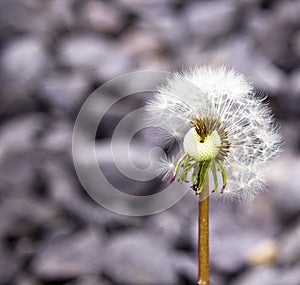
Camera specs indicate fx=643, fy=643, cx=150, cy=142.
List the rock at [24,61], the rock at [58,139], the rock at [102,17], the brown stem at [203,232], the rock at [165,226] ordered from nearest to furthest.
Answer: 1. the brown stem at [203,232]
2. the rock at [165,226]
3. the rock at [58,139]
4. the rock at [24,61]
5. the rock at [102,17]

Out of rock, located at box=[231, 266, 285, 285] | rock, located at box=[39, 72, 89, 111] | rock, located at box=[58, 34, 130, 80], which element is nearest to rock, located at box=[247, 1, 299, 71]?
rock, located at box=[58, 34, 130, 80]

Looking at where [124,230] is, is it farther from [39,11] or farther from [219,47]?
[39,11]

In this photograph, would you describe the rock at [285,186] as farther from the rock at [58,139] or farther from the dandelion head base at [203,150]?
the dandelion head base at [203,150]

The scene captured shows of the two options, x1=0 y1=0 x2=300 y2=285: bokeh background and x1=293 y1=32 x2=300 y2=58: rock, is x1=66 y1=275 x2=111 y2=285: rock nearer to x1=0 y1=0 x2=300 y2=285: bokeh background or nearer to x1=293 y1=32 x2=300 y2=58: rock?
x1=0 y1=0 x2=300 y2=285: bokeh background

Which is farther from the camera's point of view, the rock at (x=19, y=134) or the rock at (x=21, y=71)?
the rock at (x=21, y=71)

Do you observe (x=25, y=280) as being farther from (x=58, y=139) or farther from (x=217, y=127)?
(x=217, y=127)

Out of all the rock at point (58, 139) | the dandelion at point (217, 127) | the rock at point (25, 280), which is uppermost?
the rock at point (58, 139)

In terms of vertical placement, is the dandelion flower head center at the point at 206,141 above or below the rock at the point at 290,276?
below

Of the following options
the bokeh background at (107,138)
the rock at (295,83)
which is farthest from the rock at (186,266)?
the rock at (295,83)

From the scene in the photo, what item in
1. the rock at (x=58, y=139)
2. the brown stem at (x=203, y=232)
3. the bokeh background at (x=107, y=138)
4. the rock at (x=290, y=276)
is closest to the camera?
the brown stem at (x=203, y=232)

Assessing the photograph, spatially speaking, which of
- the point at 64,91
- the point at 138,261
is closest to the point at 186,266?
the point at 138,261
